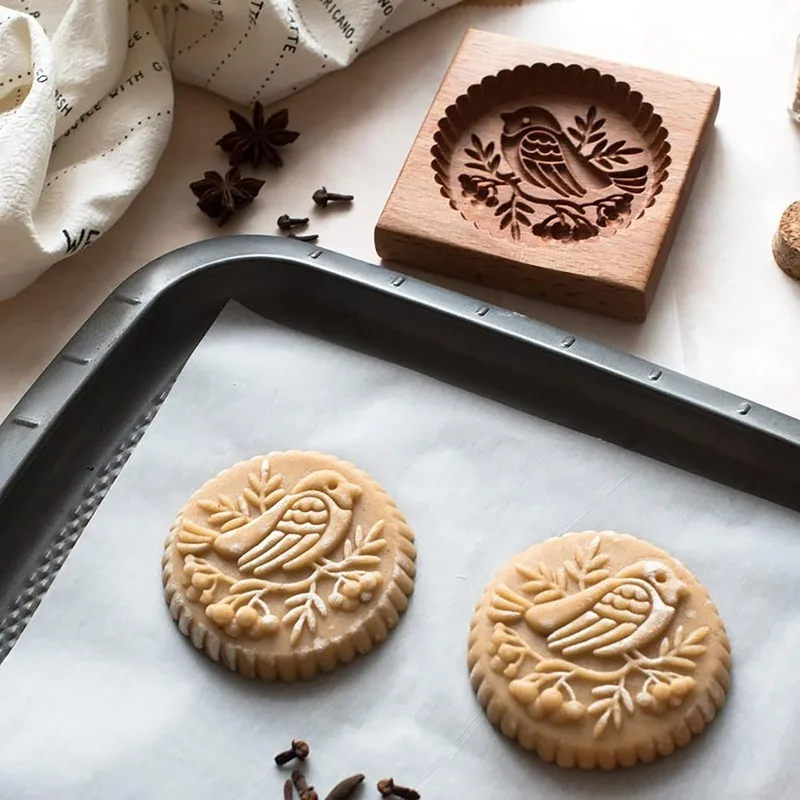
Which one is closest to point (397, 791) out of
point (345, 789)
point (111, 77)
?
point (345, 789)

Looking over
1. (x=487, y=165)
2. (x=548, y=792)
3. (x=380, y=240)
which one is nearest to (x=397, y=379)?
(x=380, y=240)

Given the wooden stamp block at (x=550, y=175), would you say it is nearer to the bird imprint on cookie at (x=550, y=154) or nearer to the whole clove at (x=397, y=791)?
the bird imprint on cookie at (x=550, y=154)

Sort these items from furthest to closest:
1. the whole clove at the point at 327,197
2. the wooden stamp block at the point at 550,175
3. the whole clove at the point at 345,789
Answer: the whole clove at the point at 327,197 < the wooden stamp block at the point at 550,175 < the whole clove at the point at 345,789

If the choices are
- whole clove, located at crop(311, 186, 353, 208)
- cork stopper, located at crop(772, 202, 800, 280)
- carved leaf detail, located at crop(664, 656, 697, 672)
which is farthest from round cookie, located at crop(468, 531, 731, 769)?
whole clove, located at crop(311, 186, 353, 208)

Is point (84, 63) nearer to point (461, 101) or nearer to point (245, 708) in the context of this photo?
point (461, 101)

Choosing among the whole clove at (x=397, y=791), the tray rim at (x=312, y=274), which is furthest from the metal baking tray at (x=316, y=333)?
the whole clove at (x=397, y=791)
